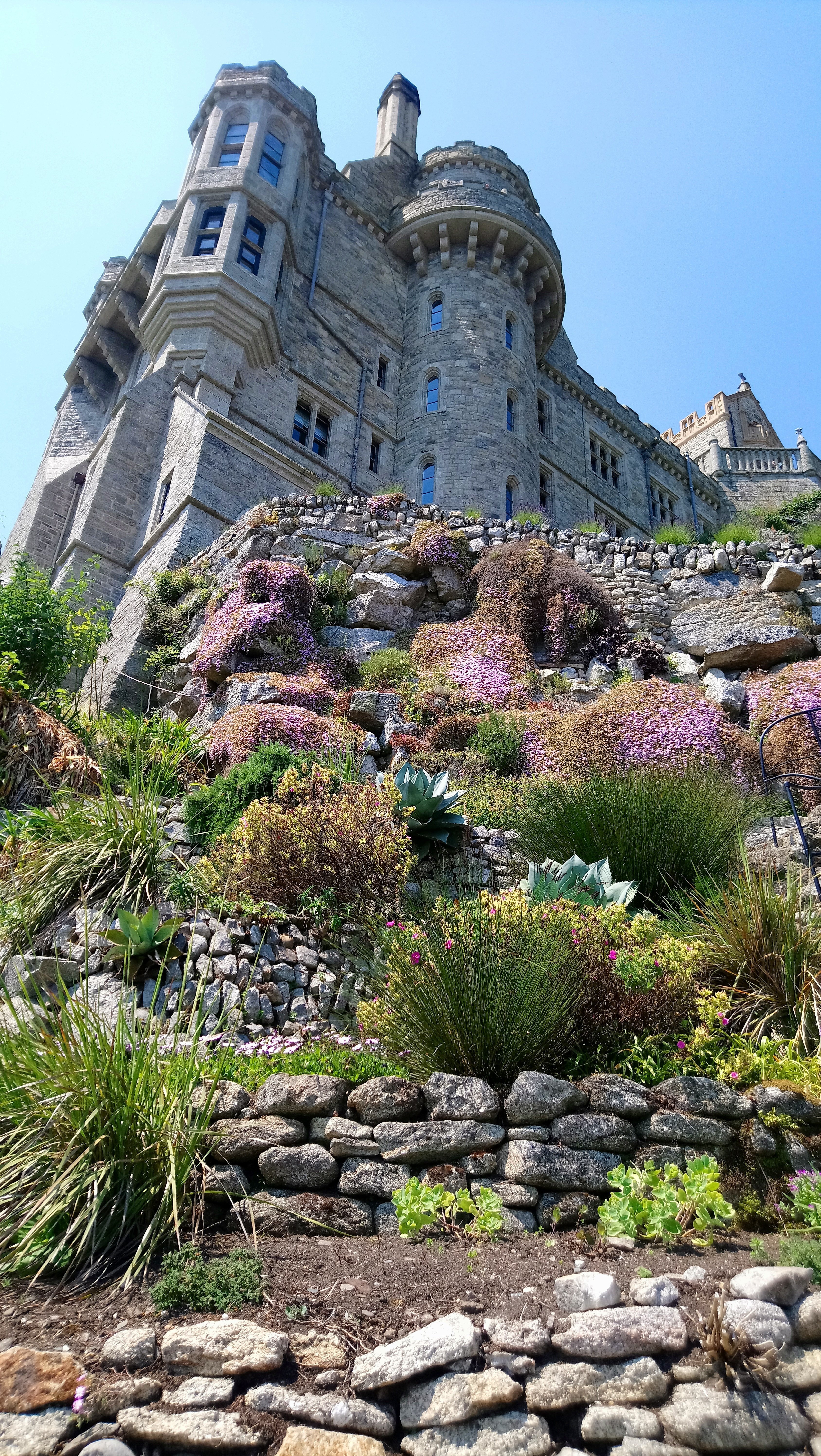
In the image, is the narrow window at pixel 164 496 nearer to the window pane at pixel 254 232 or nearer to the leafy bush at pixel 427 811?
the window pane at pixel 254 232

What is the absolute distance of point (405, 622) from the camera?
11.6 m

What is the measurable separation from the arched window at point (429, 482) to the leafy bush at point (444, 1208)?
20.1 m

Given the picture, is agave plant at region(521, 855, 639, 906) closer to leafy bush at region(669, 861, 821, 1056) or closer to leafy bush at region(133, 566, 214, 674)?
leafy bush at region(669, 861, 821, 1056)

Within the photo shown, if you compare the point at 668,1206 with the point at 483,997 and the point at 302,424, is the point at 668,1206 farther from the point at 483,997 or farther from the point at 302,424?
the point at 302,424

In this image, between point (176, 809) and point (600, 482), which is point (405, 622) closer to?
point (176, 809)

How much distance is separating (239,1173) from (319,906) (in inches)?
93.2

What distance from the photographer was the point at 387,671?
407 inches

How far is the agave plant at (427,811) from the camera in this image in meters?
6.72

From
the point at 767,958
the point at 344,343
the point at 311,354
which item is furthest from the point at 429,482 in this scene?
the point at 767,958

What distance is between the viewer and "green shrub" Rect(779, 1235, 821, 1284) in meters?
2.91

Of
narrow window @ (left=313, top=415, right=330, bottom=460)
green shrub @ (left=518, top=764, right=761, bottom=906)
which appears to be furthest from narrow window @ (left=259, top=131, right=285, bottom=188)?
green shrub @ (left=518, top=764, right=761, bottom=906)

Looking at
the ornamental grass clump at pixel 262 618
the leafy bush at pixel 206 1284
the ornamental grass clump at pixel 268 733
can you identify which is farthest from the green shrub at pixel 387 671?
the leafy bush at pixel 206 1284

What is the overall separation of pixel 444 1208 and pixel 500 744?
5.56m

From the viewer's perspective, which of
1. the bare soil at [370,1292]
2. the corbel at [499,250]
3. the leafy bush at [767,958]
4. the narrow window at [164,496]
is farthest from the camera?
the corbel at [499,250]
